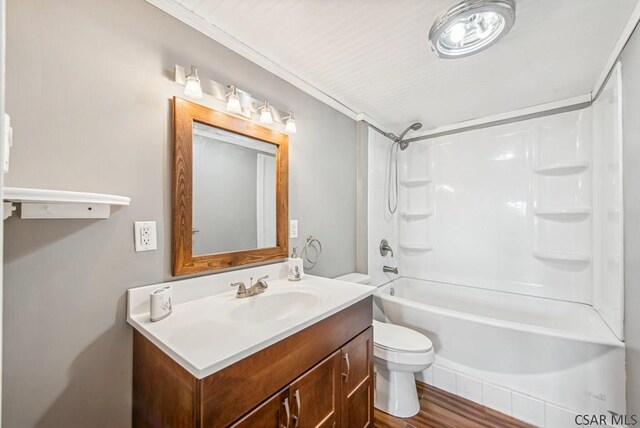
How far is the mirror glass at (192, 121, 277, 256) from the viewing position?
1305 mm

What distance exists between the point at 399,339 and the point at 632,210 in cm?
141

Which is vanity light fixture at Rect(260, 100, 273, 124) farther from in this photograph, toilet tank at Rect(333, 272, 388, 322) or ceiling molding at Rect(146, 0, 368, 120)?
toilet tank at Rect(333, 272, 388, 322)

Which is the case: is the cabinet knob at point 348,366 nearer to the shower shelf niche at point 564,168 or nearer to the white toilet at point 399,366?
the white toilet at point 399,366

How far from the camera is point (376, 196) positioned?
8.46 ft

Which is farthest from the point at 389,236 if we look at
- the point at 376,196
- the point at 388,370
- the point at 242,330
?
the point at 242,330

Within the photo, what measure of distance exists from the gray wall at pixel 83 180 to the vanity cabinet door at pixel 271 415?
60 centimetres

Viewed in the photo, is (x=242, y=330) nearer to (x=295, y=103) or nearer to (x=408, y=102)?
(x=295, y=103)

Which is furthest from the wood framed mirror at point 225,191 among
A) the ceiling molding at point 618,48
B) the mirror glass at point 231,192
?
the ceiling molding at point 618,48

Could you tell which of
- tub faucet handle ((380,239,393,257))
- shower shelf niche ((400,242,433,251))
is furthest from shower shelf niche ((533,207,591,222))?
tub faucet handle ((380,239,393,257))

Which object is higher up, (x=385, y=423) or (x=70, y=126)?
(x=70, y=126)

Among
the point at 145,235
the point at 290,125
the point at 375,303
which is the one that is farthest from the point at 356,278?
the point at 145,235

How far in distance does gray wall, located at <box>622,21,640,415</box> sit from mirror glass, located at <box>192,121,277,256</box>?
1858mm

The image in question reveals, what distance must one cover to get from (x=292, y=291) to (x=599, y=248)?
88.2 inches

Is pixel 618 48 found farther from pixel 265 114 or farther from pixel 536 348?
pixel 265 114
